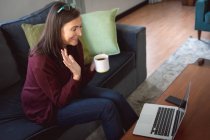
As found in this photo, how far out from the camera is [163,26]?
162 inches

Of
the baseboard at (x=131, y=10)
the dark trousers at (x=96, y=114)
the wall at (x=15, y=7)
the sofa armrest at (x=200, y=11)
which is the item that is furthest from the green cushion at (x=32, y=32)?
the baseboard at (x=131, y=10)

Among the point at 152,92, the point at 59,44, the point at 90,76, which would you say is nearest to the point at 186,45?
the point at 152,92

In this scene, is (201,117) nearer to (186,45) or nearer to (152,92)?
(152,92)

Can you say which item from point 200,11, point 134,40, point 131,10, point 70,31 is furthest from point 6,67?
point 131,10

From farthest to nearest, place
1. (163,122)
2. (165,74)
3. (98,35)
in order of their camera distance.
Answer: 1. (165,74)
2. (98,35)
3. (163,122)

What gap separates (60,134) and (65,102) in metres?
0.23

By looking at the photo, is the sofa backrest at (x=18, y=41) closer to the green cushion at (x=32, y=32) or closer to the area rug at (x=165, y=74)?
the green cushion at (x=32, y=32)

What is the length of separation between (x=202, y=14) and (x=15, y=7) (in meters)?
2.25

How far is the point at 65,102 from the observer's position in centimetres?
149

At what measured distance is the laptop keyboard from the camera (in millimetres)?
1302

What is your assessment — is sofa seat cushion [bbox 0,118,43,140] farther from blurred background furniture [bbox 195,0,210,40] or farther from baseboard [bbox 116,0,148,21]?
baseboard [bbox 116,0,148,21]

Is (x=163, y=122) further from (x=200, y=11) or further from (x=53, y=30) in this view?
(x=200, y=11)

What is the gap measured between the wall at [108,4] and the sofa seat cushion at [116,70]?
6.68 feet

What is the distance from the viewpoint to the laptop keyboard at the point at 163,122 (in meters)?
1.30
